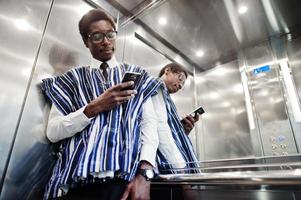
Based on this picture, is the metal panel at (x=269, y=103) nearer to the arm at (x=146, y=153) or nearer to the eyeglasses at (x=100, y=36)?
the arm at (x=146, y=153)

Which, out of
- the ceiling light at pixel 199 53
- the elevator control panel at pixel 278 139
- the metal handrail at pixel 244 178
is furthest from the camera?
the ceiling light at pixel 199 53

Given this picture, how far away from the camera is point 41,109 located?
1000 mm

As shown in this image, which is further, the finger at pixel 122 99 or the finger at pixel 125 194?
the finger at pixel 122 99

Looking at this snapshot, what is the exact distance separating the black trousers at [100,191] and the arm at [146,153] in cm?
2

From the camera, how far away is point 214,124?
5.52ft

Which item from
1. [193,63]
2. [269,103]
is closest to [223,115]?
[269,103]

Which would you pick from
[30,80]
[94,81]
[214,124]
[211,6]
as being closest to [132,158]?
[94,81]

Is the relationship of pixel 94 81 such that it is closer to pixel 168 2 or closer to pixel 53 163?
pixel 53 163

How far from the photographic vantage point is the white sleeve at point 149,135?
0.79 m

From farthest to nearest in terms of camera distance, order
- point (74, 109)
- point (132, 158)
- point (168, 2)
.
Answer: point (168, 2)
point (74, 109)
point (132, 158)

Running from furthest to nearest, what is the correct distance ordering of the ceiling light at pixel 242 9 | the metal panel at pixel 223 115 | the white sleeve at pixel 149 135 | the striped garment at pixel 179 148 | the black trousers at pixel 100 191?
the ceiling light at pixel 242 9 → the metal panel at pixel 223 115 → the striped garment at pixel 179 148 → the white sleeve at pixel 149 135 → the black trousers at pixel 100 191

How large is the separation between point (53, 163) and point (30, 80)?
15.2 inches

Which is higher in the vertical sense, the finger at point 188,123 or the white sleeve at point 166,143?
the finger at point 188,123

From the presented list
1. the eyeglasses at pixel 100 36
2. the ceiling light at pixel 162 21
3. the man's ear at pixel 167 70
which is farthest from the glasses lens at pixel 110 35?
the ceiling light at pixel 162 21
